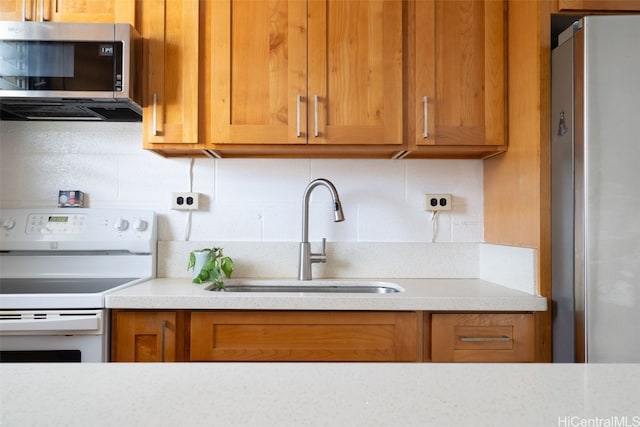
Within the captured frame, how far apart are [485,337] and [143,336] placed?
1.12 metres

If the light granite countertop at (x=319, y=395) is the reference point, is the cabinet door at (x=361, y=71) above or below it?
above

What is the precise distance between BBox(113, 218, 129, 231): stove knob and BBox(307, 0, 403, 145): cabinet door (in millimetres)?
889

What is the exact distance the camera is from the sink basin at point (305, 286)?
1843 millimetres

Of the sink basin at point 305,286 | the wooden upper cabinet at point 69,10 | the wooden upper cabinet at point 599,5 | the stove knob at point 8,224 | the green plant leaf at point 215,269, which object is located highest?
the wooden upper cabinet at point 69,10

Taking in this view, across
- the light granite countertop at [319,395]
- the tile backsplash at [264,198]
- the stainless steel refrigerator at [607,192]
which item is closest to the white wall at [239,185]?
the tile backsplash at [264,198]

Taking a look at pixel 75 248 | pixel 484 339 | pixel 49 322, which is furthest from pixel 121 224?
pixel 484 339

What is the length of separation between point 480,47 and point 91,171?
1.73 metres

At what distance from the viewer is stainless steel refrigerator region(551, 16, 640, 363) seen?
51.0 inches

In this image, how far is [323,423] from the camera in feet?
1.42

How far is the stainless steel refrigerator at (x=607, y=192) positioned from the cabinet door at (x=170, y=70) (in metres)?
1.33

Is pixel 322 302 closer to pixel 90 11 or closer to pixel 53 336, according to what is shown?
pixel 53 336

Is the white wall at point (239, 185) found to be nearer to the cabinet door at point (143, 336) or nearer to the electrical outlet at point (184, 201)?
the electrical outlet at point (184, 201)

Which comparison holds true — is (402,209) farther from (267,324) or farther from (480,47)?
(267,324)

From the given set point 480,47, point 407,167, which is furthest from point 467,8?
point 407,167
